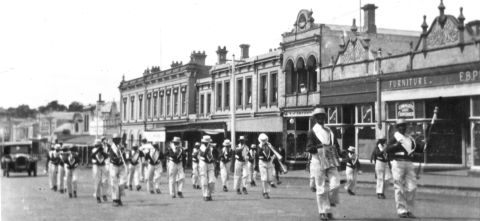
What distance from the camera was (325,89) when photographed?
102 feet

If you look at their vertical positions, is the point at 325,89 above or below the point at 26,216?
above

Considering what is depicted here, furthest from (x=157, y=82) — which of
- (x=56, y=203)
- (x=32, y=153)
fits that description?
(x=56, y=203)

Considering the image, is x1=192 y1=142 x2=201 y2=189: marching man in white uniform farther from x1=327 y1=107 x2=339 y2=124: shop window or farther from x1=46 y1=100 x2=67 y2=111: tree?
x1=46 y1=100 x2=67 y2=111: tree

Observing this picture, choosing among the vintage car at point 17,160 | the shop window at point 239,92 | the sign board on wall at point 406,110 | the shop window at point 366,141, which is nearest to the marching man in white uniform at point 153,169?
the sign board on wall at point 406,110

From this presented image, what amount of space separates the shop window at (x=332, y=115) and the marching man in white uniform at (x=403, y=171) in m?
18.7

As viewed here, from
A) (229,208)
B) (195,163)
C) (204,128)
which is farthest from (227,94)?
(229,208)

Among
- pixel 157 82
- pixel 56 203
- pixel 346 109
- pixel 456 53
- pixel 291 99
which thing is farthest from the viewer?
pixel 157 82

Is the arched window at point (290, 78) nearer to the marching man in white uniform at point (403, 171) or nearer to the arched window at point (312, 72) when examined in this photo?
the arched window at point (312, 72)

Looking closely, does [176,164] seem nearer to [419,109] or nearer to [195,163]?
[195,163]

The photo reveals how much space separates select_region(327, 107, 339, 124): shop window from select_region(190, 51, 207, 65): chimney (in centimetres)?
1961

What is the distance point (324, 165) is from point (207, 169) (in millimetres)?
6352

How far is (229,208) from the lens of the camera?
44.4 ft

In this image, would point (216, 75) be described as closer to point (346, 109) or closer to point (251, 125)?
point (251, 125)

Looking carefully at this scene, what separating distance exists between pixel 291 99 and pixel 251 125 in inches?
131
